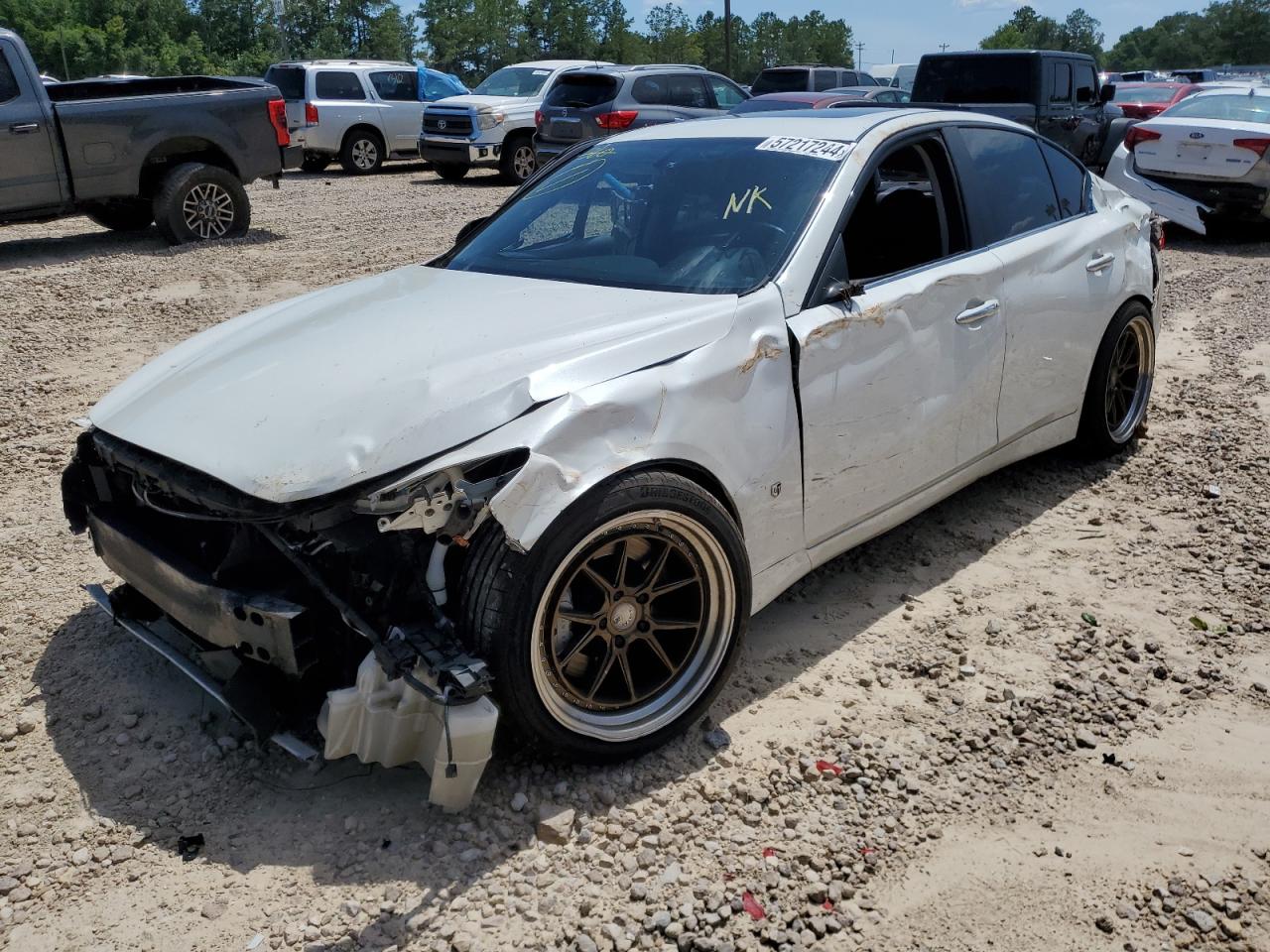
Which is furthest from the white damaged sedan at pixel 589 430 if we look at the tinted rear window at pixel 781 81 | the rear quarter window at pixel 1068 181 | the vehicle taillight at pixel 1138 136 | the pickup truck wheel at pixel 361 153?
the tinted rear window at pixel 781 81

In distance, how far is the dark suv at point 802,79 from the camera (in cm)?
2016

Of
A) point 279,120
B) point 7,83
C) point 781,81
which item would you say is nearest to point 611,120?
point 279,120

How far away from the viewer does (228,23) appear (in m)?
62.3

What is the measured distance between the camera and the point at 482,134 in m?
16.6

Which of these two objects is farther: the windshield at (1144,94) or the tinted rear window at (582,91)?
the windshield at (1144,94)

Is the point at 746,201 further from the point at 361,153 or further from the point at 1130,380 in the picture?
the point at 361,153

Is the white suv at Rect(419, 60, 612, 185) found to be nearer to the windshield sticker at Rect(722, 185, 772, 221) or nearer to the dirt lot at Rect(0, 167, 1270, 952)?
the dirt lot at Rect(0, 167, 1270, 952)

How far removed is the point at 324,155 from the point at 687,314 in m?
16.6

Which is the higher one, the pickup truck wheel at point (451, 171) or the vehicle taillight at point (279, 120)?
the vehicle taillight at point (279, 120)

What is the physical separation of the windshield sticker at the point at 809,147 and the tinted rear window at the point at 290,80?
1562 cm

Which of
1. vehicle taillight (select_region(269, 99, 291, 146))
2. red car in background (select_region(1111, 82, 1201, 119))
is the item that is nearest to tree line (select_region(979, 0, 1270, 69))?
red car in background (select_region(1111, 82, 1201, 119))

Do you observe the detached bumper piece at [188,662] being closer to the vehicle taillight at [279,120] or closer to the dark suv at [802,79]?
the vehicle taillight at [279,120]

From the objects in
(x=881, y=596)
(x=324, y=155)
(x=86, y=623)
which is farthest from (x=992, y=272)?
(x=324, y=155)

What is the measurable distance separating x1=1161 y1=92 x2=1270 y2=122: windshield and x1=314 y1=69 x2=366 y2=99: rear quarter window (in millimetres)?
12226
